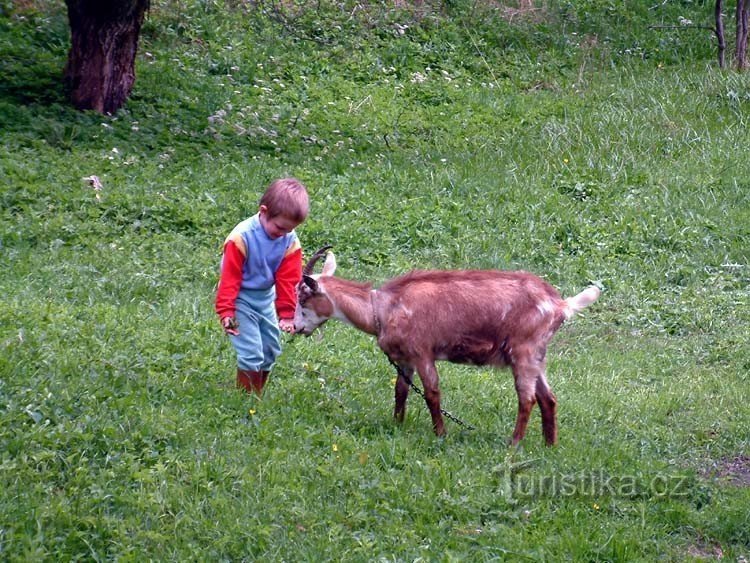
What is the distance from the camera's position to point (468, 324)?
641 centimetres

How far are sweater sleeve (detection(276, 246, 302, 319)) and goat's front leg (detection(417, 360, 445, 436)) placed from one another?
85 centimetres

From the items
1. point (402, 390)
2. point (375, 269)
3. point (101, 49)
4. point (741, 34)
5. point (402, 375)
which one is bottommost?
point (375, 269)

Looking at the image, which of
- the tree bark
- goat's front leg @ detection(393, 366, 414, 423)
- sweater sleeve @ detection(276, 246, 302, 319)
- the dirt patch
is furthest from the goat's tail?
the tree bark

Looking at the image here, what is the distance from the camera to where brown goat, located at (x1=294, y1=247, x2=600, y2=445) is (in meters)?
6.39

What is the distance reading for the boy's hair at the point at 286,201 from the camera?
19.4 ft

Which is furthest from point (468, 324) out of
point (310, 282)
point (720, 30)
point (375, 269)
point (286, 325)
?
point (720, 30)

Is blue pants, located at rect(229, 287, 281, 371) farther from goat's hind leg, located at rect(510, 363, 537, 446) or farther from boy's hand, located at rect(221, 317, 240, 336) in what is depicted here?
goat's hind leg, located at rect(510, 363, 537, 446)

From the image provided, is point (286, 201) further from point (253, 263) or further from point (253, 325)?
point (253, 325)

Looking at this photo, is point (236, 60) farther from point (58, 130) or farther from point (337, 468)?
point (337, 468)

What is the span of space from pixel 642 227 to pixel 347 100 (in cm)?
493

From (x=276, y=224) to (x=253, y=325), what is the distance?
644mm

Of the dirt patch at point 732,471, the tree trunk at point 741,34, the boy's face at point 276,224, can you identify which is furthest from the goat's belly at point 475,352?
the tree trunk at point 741,34

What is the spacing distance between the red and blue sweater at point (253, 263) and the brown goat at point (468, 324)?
0.18m

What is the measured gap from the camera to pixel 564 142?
547 inches
